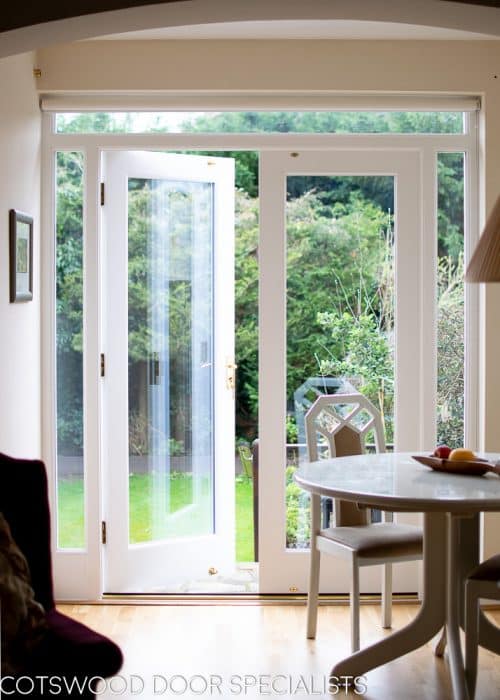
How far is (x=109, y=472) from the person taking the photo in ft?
15.8

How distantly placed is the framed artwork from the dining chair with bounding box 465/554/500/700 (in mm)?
2215

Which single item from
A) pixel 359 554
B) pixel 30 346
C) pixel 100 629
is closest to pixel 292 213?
pixel 30 346

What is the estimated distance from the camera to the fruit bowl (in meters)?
3.51

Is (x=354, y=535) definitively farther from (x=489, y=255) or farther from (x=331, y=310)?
(x=489, y=255)

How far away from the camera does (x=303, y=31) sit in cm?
450

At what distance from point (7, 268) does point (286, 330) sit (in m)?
1.42

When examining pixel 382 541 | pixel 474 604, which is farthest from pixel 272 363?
pixel 474 604

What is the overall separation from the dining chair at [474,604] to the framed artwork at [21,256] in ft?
7.27

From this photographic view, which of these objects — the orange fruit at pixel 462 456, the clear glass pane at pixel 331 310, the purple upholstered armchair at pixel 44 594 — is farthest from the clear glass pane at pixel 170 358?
the purple upholstered armchair at pixel 44 594

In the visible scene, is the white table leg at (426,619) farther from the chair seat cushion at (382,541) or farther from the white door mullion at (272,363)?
the white door mullion at (272,363)

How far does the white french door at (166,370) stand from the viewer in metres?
4.82

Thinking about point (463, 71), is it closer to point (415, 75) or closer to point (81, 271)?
point (415, 75)

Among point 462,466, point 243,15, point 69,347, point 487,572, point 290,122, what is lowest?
point 487,572

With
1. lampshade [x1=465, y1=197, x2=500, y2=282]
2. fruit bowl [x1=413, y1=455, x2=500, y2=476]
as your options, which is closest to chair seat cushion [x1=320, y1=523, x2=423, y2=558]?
fruit bowl [x1=413, y1=455, x2=500, y2=476]
